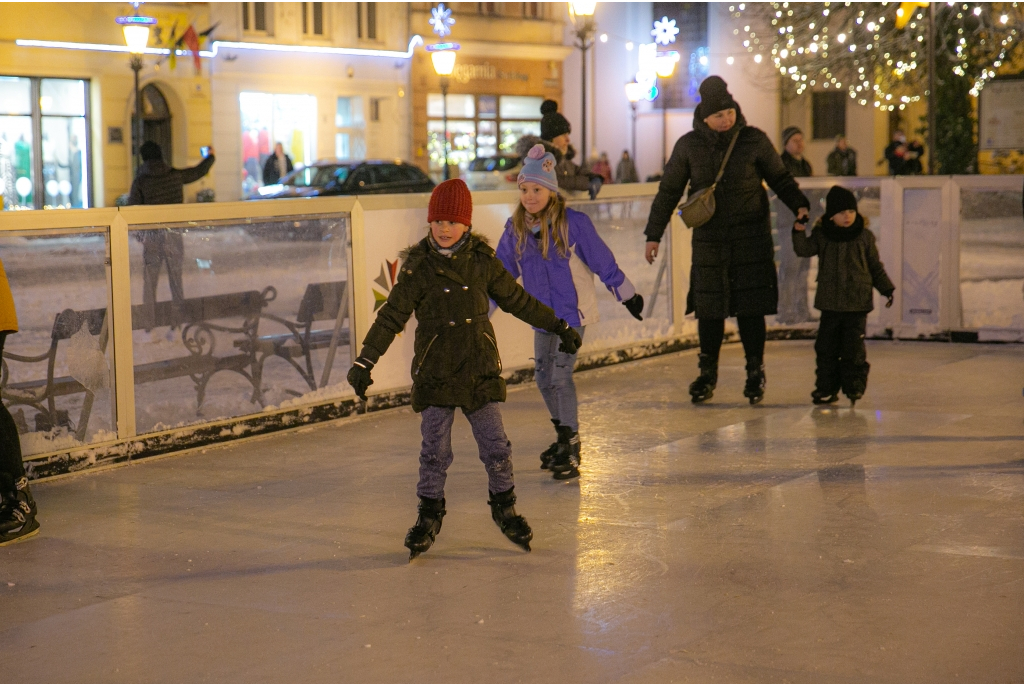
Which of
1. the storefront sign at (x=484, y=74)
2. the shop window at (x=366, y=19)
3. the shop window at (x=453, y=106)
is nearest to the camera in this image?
the shop window at (x=366, y=19)

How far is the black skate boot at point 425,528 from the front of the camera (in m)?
5.35

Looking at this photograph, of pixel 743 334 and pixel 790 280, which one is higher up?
pixel 790 280

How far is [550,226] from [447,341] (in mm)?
1522

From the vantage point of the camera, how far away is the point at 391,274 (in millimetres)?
8859

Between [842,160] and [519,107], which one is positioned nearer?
[842,160]

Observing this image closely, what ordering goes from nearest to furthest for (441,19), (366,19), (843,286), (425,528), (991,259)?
(425,528), (843,286), (991,259), (441,19), (366,19)

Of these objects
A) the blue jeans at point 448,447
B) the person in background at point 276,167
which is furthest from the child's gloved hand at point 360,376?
the person in background at point 276,167

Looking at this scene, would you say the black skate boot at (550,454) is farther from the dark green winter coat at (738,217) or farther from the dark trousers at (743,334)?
the dark trousers at (743,334)

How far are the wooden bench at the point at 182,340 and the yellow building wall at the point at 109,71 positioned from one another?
71.4ft

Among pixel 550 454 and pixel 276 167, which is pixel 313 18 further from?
pixel 550 454

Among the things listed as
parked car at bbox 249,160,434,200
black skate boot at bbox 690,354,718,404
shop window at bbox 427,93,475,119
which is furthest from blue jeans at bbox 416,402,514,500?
shop window at bbox 427,93,475,119

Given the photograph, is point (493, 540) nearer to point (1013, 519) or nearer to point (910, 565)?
point (910, 565)

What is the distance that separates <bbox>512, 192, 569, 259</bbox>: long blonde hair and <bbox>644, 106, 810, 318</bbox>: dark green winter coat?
196 cm

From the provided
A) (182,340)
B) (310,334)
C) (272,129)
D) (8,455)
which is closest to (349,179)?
(272,129)
